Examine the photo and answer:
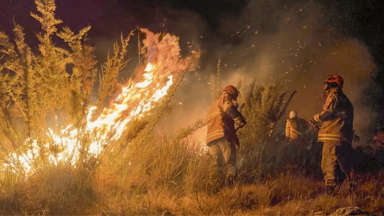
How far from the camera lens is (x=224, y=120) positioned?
5.72 metres

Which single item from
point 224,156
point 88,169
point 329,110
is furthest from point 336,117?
point 88,169

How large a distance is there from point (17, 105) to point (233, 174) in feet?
10.2

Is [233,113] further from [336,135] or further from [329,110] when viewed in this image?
[336,135]

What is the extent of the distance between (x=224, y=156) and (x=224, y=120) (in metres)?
0.56

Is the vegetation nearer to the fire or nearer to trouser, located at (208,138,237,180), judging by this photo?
the fire

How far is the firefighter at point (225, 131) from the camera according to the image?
18.3 ft

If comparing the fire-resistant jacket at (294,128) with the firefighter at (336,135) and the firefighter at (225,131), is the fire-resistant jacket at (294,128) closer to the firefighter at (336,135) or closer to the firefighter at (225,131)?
the firefighter at (336,135)

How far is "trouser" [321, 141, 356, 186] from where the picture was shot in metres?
5.52

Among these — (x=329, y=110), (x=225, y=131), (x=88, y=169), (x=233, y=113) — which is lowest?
(x=88, y=169)

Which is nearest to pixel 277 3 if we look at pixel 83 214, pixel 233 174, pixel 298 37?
pixel 298 37

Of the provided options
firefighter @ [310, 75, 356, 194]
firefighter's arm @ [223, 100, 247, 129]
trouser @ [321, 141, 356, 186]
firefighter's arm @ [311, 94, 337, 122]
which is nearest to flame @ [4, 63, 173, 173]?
firefighter's arm @ [223, 100, 247, 129]

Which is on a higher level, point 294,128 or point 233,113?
point 294,128

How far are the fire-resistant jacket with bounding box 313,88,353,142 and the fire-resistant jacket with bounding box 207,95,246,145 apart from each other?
1.26 meters

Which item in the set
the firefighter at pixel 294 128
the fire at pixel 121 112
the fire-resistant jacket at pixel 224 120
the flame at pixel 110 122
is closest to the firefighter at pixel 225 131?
the fire-resistant jacket at pixel 224 120
